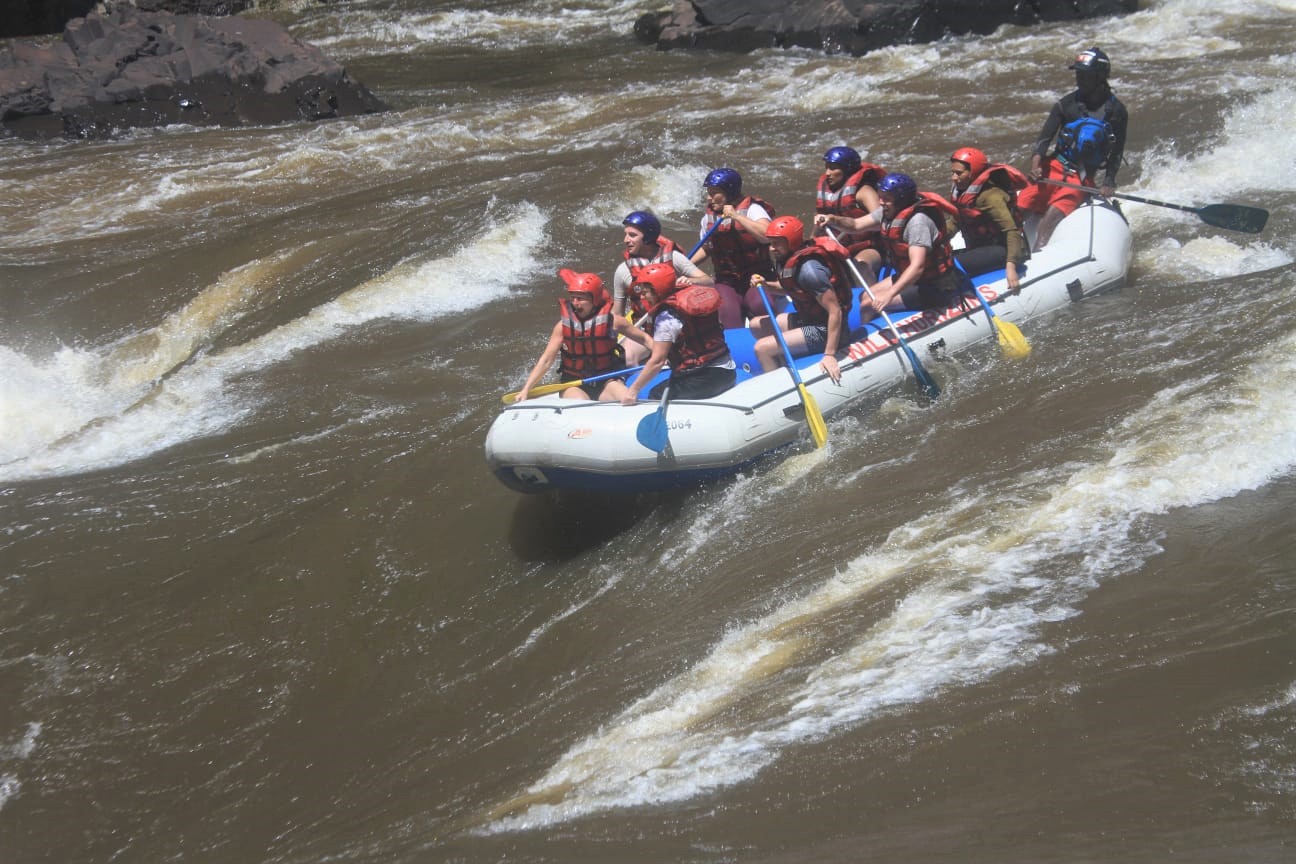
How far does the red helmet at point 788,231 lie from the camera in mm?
6352

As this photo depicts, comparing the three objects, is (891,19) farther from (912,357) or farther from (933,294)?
(912,357)

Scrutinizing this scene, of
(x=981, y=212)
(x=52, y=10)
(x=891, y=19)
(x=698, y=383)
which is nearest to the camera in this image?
(x=698, y=383)

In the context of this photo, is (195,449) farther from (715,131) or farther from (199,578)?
(715,131)

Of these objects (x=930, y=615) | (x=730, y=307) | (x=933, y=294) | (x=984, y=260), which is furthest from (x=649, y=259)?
(x=930, y=615)

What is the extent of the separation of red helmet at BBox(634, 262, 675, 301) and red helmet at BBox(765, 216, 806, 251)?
0.74 m

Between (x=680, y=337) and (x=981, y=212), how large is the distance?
94.0 inches

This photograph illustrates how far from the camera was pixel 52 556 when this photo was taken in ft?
20.7

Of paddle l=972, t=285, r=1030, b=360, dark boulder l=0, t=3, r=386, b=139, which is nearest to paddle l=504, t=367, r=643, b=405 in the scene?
paddle l=972, t=285, r=1030, b=360

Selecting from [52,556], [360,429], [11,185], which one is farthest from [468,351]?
[11,185]

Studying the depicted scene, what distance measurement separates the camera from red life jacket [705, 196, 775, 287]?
6941mm

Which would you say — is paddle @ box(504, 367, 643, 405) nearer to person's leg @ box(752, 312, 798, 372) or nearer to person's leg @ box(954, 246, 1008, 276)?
person's leg @ box(752, 312, 798, 372)

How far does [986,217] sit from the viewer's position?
290 inches

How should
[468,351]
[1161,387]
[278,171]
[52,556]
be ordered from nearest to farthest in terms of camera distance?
[1161,387], [52,556], [468,351], [278,171]

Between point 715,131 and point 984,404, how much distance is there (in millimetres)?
7527
